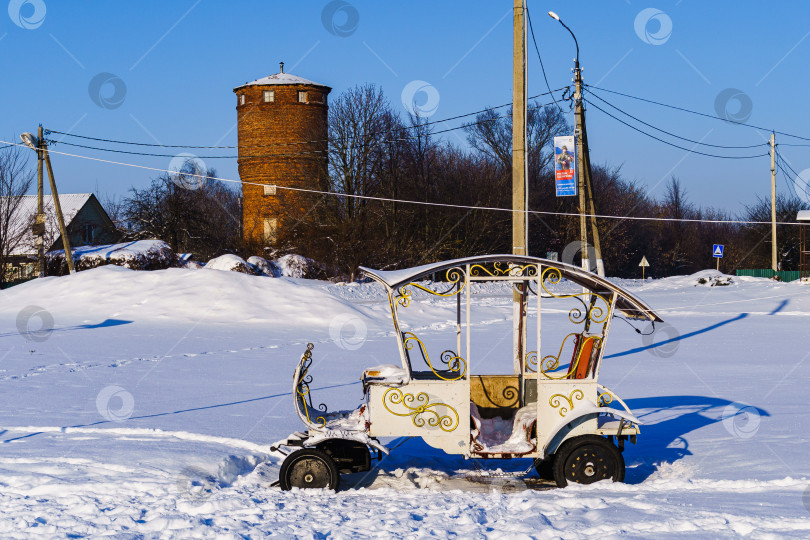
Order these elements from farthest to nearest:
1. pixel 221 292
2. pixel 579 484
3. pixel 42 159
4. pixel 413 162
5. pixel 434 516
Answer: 1. pixel 413 162
2. pixel 42 159
3. pixel 221 292
4. pixel 579 484
5. pixel 434 516

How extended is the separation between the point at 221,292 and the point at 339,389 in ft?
47.7

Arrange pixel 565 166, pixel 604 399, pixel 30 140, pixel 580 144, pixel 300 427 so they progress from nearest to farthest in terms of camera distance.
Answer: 1. pixel 604 399
2. pixel 300 427
3. pixel 565 166
4. pixel 580 144
5. pixel 30 140

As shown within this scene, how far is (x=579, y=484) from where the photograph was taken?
764 cm

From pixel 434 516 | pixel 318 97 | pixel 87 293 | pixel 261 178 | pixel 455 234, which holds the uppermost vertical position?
pixel 318 97

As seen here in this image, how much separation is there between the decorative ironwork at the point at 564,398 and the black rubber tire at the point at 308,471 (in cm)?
205

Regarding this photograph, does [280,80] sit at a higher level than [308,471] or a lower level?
higher

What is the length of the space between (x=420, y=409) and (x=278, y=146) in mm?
44089

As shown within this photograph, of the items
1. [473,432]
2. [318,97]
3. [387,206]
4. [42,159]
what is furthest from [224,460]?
[318,97]

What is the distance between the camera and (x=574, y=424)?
25.4 feet

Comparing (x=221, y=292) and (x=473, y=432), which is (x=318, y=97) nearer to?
(x=221, y=292)

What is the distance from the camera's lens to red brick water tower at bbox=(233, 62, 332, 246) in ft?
163

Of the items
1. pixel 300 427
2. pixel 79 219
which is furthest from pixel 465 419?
pixel 79 219

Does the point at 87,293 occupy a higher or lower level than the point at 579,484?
higher

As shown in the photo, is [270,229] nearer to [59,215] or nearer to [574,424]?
[59,215]
